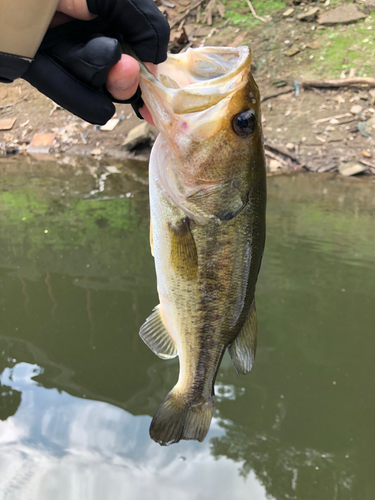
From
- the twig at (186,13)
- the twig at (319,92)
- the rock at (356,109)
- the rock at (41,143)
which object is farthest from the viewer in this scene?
the twig at (186,13)

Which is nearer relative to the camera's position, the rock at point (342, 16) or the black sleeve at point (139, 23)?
the black sleeve at point (139, 23)

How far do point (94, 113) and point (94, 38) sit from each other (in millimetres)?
262

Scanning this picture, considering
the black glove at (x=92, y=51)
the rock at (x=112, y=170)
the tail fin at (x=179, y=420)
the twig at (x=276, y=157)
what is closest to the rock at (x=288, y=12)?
the twig at (x=276, y=157)

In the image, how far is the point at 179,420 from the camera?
1.80m

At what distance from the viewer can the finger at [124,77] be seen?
1.39 metres

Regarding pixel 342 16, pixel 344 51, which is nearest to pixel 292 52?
pixel 344 51

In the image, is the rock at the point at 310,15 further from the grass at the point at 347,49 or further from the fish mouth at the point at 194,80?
the fish mouth at the point at 194,80

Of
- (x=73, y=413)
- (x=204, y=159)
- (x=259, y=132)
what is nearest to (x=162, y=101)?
(x=204, y=159)

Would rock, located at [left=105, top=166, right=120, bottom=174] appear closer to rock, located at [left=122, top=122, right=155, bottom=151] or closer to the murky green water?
rock, located at [left=122, top=122, right=155, bottom=151]

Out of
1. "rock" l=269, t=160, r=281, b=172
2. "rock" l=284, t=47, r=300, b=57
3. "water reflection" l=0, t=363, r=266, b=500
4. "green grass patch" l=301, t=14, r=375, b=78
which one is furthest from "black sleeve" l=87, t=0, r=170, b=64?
"rock" l=284, t=47, r=300, b=57

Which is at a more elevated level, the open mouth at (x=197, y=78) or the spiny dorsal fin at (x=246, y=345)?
the open mouth at (x=197, y=78)

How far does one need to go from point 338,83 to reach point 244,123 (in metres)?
11.0

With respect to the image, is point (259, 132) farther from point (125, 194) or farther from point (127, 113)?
point (127, 113)

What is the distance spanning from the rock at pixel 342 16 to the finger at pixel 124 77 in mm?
13768
